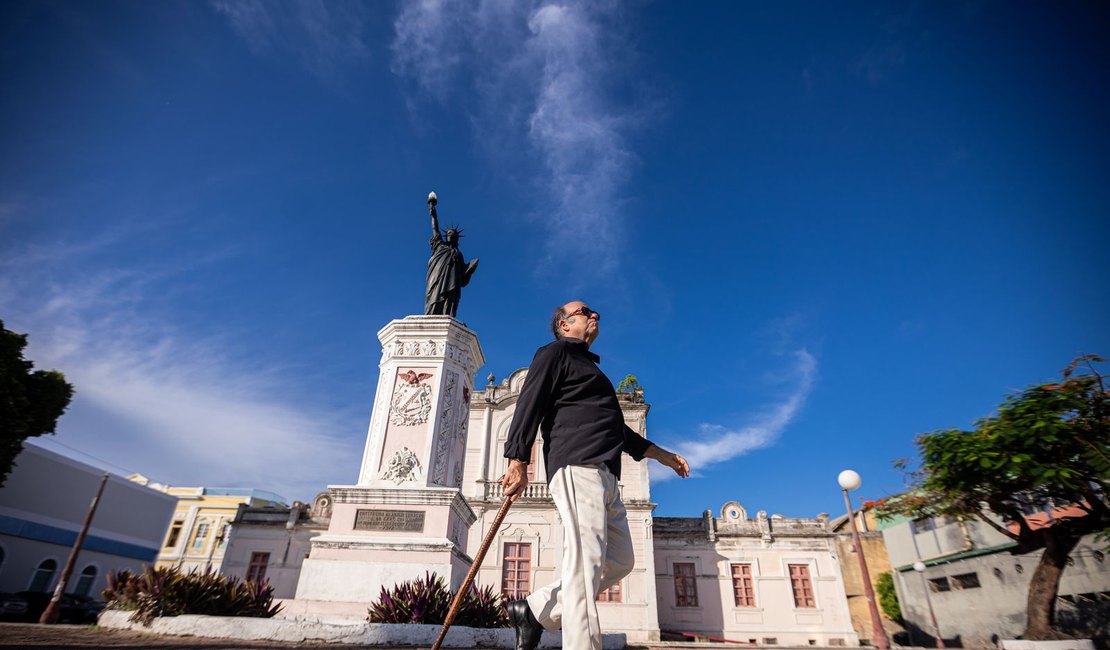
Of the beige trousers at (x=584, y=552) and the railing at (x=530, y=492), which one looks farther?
the railing at (x=530, y=492)

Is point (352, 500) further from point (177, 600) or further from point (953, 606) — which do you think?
point (953, 606)

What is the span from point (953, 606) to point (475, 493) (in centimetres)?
1841

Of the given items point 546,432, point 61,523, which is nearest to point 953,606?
point 546,432

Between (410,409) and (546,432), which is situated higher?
(410,409)

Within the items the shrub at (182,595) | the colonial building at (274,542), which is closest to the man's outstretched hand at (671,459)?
the shrub at (182,595)

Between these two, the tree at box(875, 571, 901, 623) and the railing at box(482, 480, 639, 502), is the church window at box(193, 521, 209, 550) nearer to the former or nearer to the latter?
the railing at box(482, 480, 639, 502)

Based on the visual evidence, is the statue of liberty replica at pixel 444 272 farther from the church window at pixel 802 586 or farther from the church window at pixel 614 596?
the church window at pixel 802 586

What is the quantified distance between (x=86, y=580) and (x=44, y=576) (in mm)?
2645

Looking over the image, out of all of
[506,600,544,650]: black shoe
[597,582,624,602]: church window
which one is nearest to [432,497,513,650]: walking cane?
[506,600,544,650]: black shoe

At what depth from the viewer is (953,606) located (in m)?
18.5

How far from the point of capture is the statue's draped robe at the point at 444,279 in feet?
30.6

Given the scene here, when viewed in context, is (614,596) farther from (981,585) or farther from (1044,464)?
(1044,464)

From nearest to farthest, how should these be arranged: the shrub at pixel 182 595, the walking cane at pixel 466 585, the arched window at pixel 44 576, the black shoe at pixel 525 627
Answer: the walking cane at pixel 466 585 → the black shoe at pixel 525 627 → the shrub at pixel 182 595 → the arched window at pixel 44 576

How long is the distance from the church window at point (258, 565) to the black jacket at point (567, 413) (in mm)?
22825
